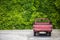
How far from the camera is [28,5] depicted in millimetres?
25578

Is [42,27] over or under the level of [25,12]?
under

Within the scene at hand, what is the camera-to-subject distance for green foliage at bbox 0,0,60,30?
80.4 ft

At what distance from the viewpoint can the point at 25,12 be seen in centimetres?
2527

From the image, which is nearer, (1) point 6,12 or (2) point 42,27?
(2) point 42,27

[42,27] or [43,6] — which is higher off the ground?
[43,6]

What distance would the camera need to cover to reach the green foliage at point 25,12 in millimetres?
24516

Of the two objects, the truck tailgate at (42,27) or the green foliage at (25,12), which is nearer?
the truck tailgate at (42,27)

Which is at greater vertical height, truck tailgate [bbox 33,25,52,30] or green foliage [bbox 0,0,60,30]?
green foliage [bbox 0,0,60,30]

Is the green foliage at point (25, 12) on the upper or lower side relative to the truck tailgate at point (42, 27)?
upper

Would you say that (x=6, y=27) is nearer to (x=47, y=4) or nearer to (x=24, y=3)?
(x=24, y=3)

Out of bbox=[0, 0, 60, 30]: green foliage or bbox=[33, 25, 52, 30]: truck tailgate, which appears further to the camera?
bbox=[0, 0, 60, 30]: green foliage

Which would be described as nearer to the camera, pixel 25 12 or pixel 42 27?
pixel 42 27

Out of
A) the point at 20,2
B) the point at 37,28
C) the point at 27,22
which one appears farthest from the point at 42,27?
the point at 20,2

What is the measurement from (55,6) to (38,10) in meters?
2.03
